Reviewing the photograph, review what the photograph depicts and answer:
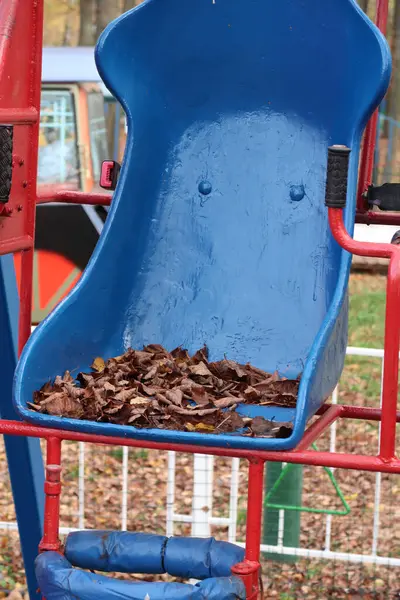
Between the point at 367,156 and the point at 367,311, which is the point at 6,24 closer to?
the point at 367,156

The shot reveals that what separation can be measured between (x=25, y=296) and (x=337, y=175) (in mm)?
921

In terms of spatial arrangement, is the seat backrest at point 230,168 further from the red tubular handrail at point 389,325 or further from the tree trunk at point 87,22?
the tree trunk at point 87,22

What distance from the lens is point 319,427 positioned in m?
2.57

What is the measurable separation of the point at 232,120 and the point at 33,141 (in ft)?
2.40

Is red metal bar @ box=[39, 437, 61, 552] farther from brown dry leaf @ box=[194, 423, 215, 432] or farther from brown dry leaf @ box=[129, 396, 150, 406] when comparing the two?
brown dry leaf @ box=[194, 423, 215, 432]

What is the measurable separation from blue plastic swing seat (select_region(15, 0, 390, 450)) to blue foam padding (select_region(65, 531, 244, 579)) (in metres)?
0.52

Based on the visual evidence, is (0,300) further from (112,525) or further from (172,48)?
(112,525)

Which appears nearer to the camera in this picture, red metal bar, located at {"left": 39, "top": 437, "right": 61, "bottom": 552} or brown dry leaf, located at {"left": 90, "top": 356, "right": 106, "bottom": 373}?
red metal bar, located at {"left": 39, "top": 437, "right": 61, "bottom": 552}

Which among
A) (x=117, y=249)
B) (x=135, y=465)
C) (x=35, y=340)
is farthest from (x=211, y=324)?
(x=135, y=465)

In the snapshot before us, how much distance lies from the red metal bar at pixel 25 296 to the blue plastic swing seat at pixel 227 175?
0.12m

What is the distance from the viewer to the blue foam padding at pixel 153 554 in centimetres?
243

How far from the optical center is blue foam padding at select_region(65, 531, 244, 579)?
7.96 ft

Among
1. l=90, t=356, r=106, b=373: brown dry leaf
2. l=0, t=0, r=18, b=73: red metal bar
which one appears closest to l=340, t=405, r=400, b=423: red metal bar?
l=90, t=356, r=106, b=373: brown dry leaf

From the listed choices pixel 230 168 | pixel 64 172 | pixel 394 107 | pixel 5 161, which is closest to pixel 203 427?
pixel 5 161
